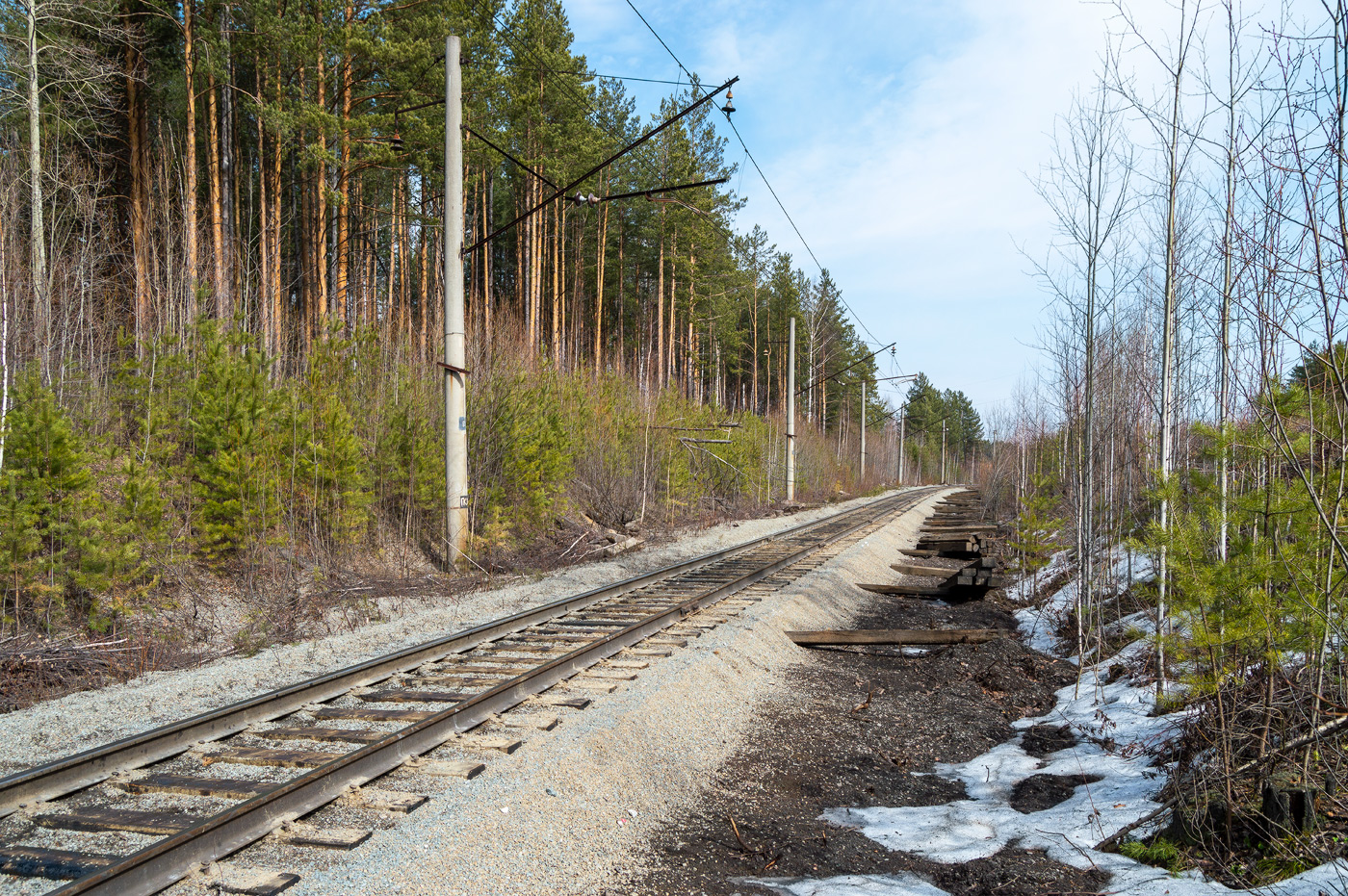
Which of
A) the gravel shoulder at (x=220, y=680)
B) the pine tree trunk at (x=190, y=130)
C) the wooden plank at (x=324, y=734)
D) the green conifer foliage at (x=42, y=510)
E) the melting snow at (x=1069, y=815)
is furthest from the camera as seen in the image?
the pine tree trunk at (x=190, y=130)

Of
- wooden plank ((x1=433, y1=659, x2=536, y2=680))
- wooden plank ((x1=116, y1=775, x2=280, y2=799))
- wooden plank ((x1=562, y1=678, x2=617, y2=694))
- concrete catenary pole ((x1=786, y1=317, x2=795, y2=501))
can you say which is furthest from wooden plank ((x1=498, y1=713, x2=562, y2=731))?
concrete catenary pole ((x1=786, y1=317, x2=795, y2=501))

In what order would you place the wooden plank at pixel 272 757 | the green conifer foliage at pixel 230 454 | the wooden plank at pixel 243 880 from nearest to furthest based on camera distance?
the wooden plank at pixel 243 880 < the wooden plank at pixel 272 757 < the green conifer foliage at pixel 230 454

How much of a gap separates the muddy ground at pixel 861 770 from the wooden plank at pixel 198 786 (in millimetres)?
1857

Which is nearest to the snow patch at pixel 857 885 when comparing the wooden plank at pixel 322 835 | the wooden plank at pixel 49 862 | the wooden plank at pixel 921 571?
the wooden plank at pixel 322 835

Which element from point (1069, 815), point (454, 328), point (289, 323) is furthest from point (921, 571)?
point (289, 323)

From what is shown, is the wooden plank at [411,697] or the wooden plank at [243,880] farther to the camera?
the wooden plank at [411,697]

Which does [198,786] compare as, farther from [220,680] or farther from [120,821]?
[220,680]

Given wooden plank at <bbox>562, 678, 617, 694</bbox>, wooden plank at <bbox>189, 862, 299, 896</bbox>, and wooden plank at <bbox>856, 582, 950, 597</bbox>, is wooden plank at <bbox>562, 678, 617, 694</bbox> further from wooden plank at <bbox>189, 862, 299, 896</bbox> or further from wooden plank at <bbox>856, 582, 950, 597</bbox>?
wooden plank at <bbox>856, 582, 950, 597</bbox>

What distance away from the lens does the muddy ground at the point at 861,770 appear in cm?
406

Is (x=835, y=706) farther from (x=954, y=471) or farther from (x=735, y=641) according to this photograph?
(x=954, y=471)

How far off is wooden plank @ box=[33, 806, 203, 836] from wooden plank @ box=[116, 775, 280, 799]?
0.67 ft

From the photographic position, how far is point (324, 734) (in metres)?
4.82

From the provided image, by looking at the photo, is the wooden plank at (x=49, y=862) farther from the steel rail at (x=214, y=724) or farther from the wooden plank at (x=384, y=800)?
the wooden plank at (x=384, y=800)

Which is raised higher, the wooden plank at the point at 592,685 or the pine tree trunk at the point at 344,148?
the pine tree trunk at the point at 344,148
